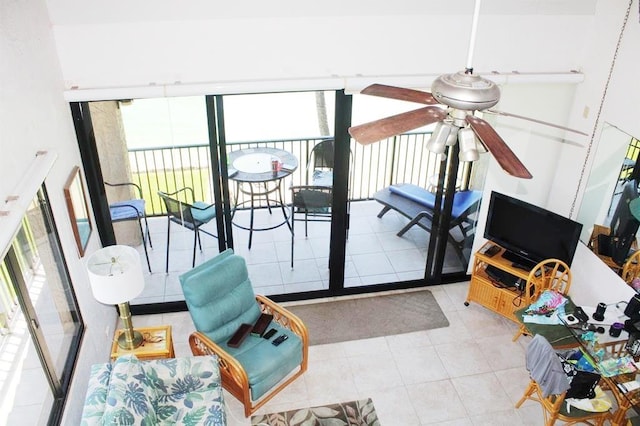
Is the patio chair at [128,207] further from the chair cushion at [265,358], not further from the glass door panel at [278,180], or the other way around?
the chair cushion at [265,358]

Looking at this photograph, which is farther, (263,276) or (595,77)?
(263,276)

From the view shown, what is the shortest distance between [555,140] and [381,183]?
6.74 ft

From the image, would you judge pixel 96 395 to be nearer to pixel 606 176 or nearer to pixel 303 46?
pixel 303 46

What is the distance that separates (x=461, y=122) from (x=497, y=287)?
11.1 feet

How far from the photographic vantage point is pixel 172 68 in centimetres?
435

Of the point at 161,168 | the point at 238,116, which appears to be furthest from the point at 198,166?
the point at 238,116

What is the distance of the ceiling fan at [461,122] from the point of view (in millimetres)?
2197

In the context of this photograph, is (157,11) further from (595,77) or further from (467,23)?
(595,77)

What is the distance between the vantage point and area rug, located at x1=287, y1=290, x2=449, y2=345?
5.30 metres

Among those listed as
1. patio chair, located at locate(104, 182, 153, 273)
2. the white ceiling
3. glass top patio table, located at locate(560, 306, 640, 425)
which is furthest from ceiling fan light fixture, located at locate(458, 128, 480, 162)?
patio chair, located at locate(104, 182, 153, 273)

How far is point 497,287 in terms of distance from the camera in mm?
5344

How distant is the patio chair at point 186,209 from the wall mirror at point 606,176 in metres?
3.58

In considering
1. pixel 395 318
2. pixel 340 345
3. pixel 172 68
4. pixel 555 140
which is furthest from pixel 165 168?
pixel 555 140

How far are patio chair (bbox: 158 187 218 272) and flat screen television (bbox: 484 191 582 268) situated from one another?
2.80 meters
